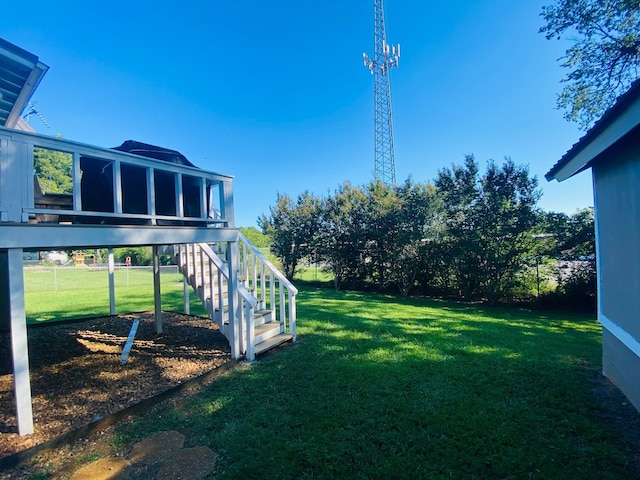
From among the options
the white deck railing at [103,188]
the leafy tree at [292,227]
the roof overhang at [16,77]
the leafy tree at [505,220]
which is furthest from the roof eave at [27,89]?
the leafy tree at [505,220]

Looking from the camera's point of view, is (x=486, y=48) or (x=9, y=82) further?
(x=486, y=48)

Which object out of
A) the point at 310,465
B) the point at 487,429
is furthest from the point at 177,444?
the point at 487,429

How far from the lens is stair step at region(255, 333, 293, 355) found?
14.2 feet

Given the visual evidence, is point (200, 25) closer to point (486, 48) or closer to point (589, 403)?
point (486, 48)

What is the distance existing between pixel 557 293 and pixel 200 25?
14.8m

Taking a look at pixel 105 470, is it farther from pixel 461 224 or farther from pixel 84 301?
pixel 461 224

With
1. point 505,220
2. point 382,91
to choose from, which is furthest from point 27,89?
point 382,91

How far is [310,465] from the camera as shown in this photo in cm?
206

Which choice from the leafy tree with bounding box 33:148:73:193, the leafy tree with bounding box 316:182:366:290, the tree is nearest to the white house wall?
the tree

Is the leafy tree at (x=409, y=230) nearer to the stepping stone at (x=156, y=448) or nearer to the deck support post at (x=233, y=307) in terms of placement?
the deck support post at (x=233, y=307)

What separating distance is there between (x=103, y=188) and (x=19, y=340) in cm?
179

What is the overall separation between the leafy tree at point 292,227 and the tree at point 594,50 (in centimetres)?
983

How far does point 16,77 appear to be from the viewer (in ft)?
12.8

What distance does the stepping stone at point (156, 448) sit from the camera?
219cm
